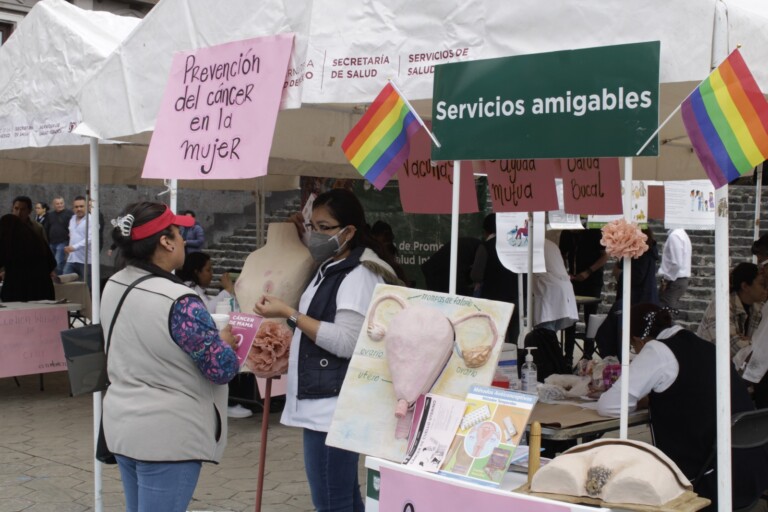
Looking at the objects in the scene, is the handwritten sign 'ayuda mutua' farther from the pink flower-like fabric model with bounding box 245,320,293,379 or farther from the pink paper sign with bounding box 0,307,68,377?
the pink paper sign with bounding box 0,307,68,377

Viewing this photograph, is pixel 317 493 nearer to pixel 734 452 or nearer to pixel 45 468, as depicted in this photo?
pixel 734 452

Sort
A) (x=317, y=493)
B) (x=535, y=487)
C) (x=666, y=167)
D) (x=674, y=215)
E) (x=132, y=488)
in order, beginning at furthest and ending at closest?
(x=674, y=215) → (x=666, y=167) → (x=317, y=493) → (x=132, y=488) → (x=535, y=487)

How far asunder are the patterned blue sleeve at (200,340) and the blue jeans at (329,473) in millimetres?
511

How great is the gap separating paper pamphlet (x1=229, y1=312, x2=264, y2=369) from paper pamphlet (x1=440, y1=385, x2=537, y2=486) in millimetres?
1198

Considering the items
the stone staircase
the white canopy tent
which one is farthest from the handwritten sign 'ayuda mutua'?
the stone staircase

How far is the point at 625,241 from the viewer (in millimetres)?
→ 2646

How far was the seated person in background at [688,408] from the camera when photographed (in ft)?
12.0

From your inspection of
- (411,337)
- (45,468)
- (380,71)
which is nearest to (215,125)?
(380,71)

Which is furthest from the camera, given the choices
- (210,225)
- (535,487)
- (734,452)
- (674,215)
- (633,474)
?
(210,225)

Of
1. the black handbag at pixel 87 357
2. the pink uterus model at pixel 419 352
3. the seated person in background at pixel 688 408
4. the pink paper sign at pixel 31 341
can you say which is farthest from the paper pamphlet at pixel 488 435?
the pink paper sign at pixel 31 341

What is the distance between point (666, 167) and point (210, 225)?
42.3ft

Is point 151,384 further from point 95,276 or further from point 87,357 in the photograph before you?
point 95,276

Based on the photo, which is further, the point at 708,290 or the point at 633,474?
the point at 708,290

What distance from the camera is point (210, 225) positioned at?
714 inches
